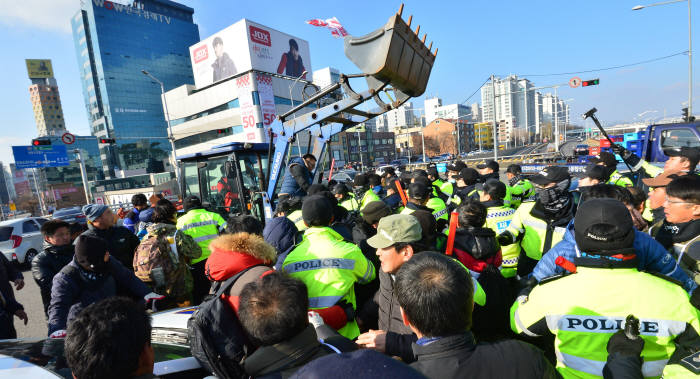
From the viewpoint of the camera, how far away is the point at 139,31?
70.6 metres

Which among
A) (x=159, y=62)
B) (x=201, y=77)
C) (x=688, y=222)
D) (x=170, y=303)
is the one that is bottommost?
(x=170, y=303)

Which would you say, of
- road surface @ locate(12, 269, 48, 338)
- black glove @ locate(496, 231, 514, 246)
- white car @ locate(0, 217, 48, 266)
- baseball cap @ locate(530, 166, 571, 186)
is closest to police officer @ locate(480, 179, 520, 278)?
black glove @ locate(496, 231, 514, 246)

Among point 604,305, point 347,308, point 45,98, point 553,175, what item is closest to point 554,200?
point 553,175

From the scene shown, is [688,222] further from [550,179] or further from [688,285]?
[550,179]

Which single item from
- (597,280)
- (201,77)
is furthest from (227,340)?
(201,77)

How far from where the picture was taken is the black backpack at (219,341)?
173cm

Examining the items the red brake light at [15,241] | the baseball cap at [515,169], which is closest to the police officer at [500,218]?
the baseball cap at [515,169]

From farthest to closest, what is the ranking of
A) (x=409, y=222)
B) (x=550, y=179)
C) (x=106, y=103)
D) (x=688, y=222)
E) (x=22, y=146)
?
(x=106, y=103)
(x=22, y=146)
(x=550, y=179)
(x=688, y=222)
(x=409, y=222)

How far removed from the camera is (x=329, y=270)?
2.41 metres

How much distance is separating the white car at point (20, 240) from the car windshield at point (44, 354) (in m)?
10.8

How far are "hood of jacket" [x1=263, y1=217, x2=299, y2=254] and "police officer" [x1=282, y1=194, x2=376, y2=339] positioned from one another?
74cm

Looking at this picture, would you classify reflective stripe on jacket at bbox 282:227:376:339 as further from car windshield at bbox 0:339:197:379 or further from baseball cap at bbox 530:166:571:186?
baseball cap at bbox 530:166:571:186

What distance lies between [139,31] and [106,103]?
18.6 m

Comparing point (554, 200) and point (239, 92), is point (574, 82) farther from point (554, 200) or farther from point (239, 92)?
point (239, 92)
